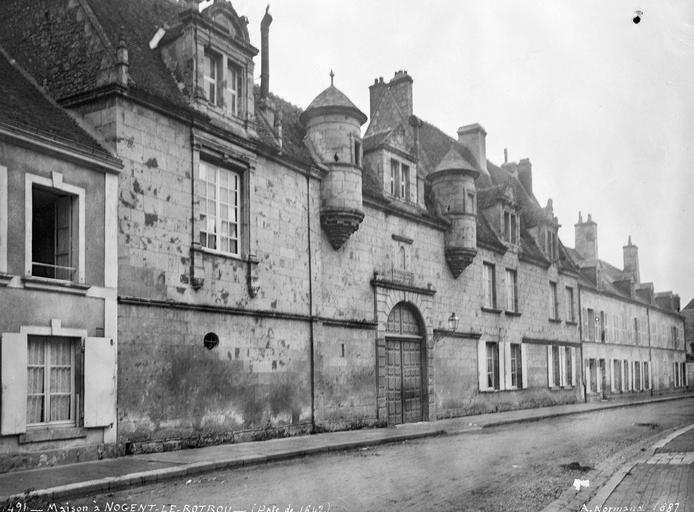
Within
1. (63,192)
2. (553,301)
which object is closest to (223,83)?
(63,192)

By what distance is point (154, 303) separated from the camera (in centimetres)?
1388

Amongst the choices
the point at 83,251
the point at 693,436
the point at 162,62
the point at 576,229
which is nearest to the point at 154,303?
the point at 83,251

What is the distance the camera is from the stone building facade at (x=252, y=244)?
13.9 m

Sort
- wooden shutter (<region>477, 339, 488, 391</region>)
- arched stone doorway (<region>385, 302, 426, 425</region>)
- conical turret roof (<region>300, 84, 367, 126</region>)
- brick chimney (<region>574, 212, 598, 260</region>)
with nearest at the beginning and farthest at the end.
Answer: conical turret roof (<region>300, 84, 367, 126</region>) < arched stone doorway (<region>385, 302, 426, 425</region>) < wooden shutter (<region>477, 339, 488, 391</region>) < brick chimney (<region>574, 212, 598, 260</region>)

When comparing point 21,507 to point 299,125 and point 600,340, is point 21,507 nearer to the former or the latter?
point 299,125

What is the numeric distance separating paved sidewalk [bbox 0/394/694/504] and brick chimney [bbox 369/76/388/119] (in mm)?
14782

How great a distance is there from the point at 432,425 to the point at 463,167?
30.1 ft

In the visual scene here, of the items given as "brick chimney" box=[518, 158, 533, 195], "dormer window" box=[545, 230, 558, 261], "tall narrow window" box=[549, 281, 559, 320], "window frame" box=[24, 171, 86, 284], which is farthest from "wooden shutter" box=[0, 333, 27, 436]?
"brick chimney" box=[518, 158, 533, 195]

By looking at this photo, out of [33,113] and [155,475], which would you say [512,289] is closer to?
[33,113]

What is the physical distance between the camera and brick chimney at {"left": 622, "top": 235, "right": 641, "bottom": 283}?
54.0 m

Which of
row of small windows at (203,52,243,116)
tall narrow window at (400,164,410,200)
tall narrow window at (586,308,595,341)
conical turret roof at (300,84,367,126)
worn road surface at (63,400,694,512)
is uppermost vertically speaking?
conical turret roof at (300,84,367,126)

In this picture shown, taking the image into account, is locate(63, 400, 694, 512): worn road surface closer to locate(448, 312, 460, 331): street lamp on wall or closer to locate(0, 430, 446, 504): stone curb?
locate(0, 430, 446, 504): stone curb

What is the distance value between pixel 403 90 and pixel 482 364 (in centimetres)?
1082

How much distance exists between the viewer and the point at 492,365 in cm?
2820
